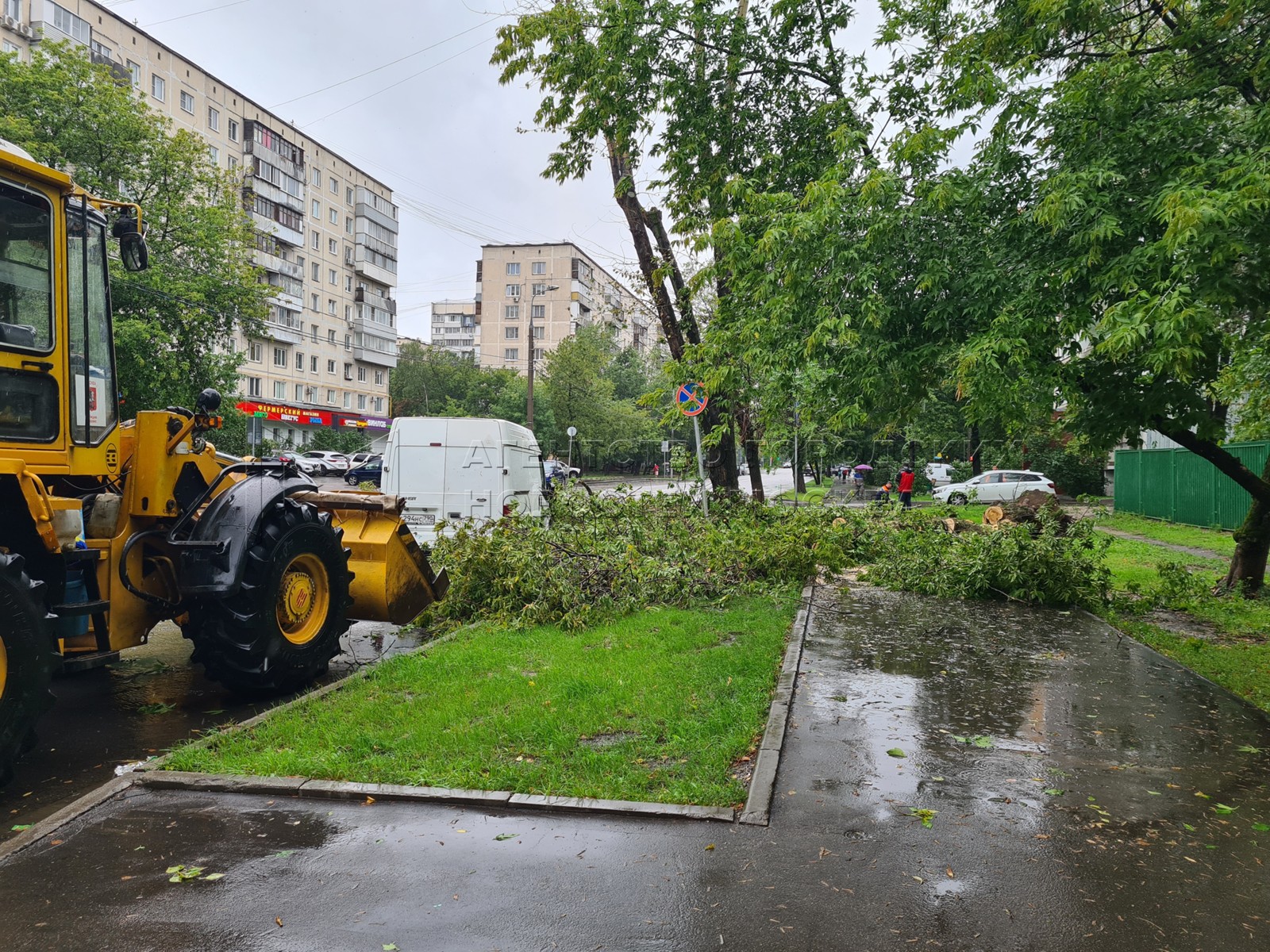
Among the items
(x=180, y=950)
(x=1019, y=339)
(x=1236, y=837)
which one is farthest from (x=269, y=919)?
(x=1019, y=339)

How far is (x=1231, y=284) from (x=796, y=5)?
26.8 feet

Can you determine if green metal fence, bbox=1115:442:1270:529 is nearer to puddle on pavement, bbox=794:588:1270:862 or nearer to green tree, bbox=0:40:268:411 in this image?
puddle on pavement, bbox=794:588:1270:862

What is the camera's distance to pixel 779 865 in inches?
148

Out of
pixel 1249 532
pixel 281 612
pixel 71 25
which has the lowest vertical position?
pixel 281 612

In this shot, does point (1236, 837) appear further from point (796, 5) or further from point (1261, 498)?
point (796, 5)

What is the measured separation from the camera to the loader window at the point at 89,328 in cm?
511

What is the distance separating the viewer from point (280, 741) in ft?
17.0

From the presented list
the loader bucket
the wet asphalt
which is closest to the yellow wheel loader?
the loader bucket

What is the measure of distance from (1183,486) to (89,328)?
2573cm

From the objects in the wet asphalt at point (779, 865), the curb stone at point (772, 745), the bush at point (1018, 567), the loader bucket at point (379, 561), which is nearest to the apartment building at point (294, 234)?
the loader bucket at point (379, 561)

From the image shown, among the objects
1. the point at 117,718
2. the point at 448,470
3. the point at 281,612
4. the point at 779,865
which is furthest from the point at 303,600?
the point at 448,470

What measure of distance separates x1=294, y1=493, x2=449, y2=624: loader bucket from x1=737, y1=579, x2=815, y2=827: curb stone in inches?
138

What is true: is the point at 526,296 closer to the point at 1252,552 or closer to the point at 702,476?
the point at 702,476

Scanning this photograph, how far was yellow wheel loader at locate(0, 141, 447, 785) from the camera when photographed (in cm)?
469
